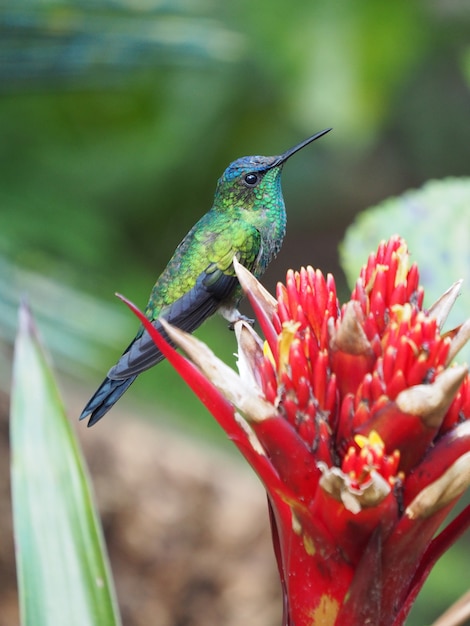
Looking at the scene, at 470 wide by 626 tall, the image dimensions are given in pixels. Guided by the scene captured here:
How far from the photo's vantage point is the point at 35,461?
2.77ft

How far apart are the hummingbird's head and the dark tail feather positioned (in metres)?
0.19

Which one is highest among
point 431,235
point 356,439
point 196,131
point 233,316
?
point 196,131

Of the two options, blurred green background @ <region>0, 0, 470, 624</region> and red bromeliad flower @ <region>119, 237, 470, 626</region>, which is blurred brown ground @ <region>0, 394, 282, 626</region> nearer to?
blurred green background @ <region>0, 0, 470, 624</region>

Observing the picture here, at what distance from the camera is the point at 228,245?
2.25ft

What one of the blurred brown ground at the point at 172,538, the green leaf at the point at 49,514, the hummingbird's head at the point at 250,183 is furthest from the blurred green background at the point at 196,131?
the hummingbird's head at the point at 250,183

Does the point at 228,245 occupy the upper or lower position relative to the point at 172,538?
lower

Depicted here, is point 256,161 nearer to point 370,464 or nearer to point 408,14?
point 370,464

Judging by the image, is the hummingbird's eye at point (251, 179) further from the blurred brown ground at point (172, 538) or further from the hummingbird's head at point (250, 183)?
the blurred brown ground at point (172, 538)

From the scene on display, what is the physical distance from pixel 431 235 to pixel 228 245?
58 centimetres

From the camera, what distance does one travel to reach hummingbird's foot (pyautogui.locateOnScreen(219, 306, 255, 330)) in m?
0.65

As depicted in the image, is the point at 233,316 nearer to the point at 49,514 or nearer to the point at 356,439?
the point at 356,439

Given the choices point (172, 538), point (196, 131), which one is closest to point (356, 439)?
point (172, 538)

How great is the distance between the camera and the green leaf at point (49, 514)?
0.78 metres

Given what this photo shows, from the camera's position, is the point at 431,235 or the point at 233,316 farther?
the point at 431,235
